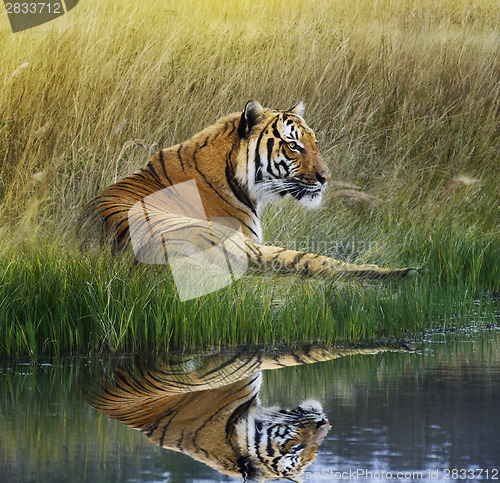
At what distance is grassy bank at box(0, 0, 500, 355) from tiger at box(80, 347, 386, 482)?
53 cm

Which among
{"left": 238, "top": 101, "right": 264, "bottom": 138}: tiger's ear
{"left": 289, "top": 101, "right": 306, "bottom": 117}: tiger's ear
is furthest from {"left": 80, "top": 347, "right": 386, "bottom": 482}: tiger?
{"left": 289, "top": 101, "right": 306, "bottom": 117}: tiger's ear

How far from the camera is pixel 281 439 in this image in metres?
3.84

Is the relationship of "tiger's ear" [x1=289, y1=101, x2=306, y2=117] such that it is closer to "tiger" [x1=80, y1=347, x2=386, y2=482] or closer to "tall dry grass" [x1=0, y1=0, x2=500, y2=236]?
"tall dry grass" [x1=0, y1=0, x2=500, y2=236]

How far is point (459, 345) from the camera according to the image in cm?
616

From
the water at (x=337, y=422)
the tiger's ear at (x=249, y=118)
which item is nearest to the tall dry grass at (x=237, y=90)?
the tiger's ear at (x=249, y=118)

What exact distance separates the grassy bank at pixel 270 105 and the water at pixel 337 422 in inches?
20.6

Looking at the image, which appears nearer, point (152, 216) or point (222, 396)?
point (222, 396)

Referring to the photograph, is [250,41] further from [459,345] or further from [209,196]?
[459,345]

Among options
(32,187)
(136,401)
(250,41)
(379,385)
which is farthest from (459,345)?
(250,41)

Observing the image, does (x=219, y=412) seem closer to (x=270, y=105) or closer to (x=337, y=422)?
(x=337, y=422)

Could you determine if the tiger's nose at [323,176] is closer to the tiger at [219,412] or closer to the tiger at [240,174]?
the tiger at [240,174]

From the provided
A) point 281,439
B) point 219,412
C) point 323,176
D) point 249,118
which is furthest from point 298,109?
point 281,439

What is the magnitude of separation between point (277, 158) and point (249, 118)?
415mm

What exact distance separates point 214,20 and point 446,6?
159 inches
